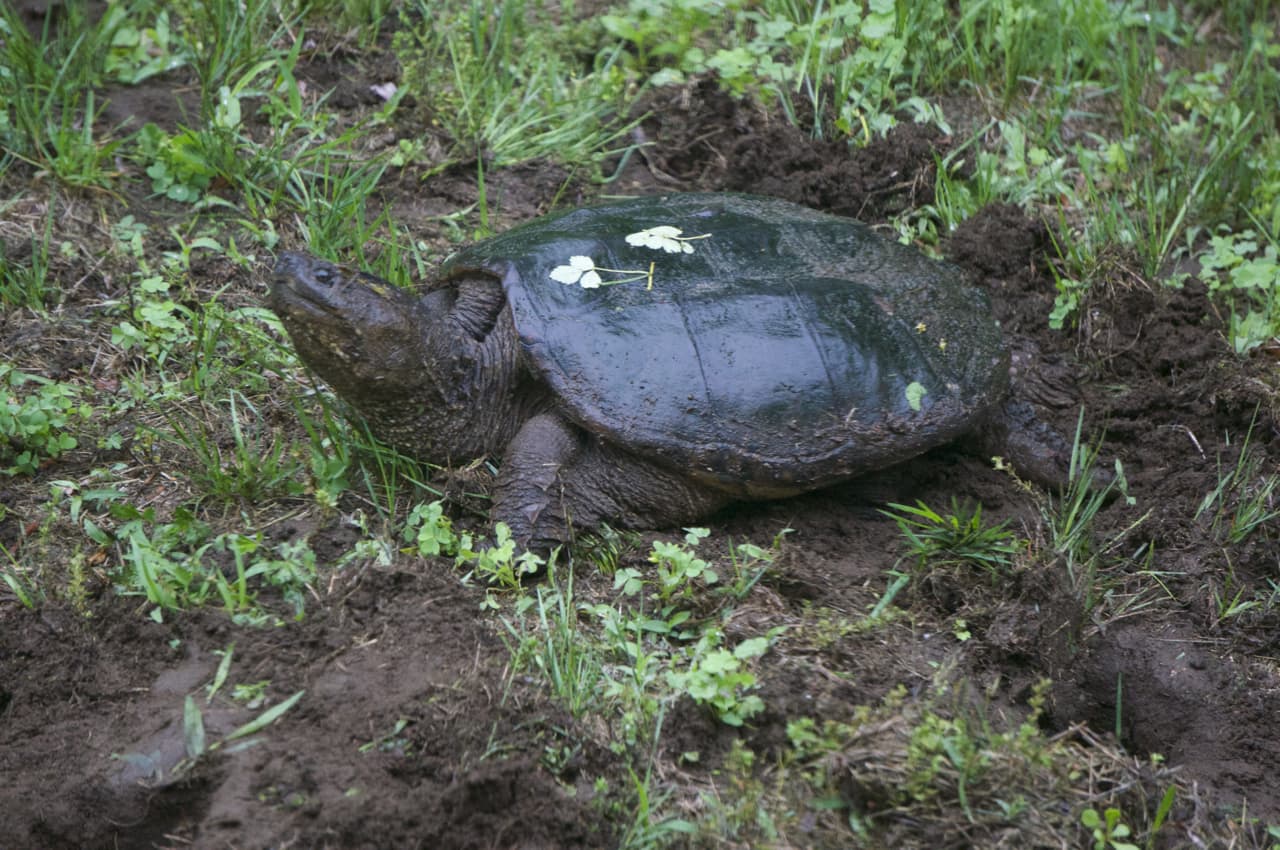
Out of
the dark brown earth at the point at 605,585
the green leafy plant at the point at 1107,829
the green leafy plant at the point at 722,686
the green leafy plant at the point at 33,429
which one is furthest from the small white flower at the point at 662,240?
the green leafy plant at the point at 1107,829

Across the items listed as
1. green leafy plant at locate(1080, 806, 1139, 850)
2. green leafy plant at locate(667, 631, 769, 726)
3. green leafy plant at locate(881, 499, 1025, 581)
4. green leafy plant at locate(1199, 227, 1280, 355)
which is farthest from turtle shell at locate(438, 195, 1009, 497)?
green leafy plant at locate(1080, 806, 1139, 850)

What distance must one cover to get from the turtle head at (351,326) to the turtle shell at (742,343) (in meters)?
0.32

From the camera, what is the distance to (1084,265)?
4152 millimetres

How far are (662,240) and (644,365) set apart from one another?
0.50m

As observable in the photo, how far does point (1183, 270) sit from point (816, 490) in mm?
1902

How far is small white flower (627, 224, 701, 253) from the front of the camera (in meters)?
3.42

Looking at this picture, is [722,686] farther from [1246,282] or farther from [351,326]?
[1246,282]

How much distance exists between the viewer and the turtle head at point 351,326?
299 cm

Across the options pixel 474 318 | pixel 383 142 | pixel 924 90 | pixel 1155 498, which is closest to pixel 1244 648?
pixel 1155 498

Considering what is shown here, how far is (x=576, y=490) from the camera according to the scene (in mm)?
3209

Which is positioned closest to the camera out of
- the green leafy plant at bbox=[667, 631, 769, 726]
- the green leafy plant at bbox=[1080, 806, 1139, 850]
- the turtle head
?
the green leafy plant at bbox=[1080, 806, 1139, 850]

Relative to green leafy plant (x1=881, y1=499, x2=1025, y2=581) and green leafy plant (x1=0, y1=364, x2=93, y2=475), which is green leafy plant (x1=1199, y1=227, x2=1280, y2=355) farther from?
green leafy plant (x1=0, y1=364, x2=93, y2=475)

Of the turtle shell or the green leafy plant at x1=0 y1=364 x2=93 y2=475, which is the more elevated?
the turtle shell

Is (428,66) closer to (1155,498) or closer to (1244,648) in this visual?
(1155,498)
